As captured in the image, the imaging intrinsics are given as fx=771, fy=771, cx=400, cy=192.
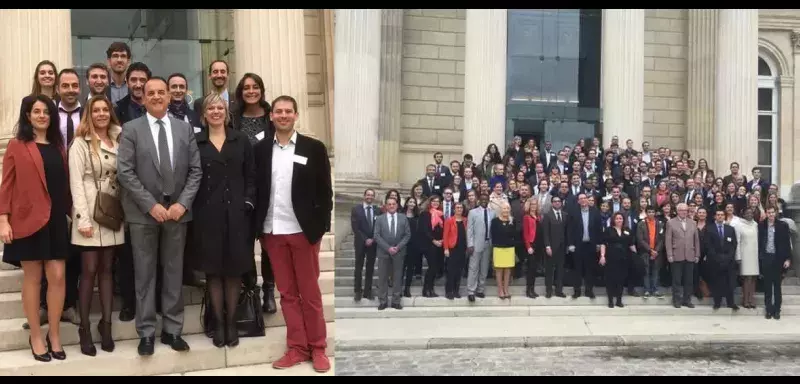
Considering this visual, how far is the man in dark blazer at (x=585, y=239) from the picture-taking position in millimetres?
11953

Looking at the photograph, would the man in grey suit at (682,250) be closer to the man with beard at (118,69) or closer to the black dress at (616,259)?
the black dress at (616,259)

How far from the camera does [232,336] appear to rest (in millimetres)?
5609

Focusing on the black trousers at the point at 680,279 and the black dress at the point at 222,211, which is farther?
the black trousers at the point at 680,279

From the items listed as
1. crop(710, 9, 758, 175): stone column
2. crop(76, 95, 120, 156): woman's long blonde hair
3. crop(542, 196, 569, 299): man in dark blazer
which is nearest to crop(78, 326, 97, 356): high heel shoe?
crop(76, 95, 120, 156): woman's long blonde hair

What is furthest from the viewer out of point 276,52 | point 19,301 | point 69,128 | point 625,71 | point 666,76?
point 666,76

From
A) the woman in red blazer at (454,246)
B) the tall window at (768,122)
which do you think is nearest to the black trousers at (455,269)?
the woman in red blazer at (454,246)

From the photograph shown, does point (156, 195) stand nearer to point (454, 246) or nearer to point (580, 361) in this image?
point (580, 361)

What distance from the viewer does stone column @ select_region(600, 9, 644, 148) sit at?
57.3ft

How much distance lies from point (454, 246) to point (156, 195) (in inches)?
272

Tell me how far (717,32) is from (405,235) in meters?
12.4

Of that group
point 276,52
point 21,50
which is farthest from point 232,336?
point 276,52

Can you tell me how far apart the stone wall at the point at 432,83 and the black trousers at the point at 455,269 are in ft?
26.5
